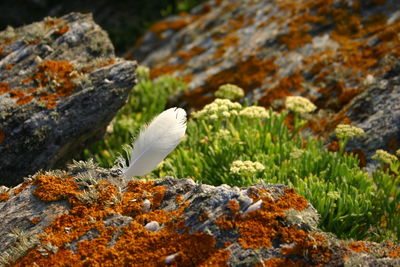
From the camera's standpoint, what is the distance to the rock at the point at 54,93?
5.46m

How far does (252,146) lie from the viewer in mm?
5973

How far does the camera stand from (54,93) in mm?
5797

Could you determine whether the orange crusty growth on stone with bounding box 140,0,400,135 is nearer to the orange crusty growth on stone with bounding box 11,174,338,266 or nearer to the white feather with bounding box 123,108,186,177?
the white feather with bounding box 123,108,186,177

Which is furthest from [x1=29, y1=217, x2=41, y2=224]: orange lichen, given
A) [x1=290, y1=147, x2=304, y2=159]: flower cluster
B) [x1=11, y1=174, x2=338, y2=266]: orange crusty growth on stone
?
[x1=290, y1=147, x2=304, y2=159]: flower cluster

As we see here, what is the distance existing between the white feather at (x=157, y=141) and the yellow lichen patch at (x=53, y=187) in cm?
54

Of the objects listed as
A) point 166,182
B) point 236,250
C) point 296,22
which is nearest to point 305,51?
point 296,22

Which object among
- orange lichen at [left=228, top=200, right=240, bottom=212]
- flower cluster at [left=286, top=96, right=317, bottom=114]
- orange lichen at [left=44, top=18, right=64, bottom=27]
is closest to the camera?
orange lichen at [left=228, top=200, right=240, bottom=212]

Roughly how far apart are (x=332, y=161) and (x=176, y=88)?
12.8 feet

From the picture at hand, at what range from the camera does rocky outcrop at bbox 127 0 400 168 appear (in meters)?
7.13

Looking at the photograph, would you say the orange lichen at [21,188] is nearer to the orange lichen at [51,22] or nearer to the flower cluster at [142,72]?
the orange lichen at [51,22]

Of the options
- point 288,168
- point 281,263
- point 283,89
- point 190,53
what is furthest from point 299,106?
point 190,53

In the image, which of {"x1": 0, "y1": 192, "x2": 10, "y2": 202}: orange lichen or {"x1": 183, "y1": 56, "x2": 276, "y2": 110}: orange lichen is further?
{"x1": 183, "y1": 56, "x2": 276, "y2": 110}: orange lichen

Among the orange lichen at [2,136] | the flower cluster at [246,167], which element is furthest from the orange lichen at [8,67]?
the flower cluster at [246,167]

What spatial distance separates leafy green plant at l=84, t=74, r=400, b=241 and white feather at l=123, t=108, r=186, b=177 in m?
0.89
